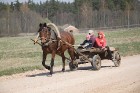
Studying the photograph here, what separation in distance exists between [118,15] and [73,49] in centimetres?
6208

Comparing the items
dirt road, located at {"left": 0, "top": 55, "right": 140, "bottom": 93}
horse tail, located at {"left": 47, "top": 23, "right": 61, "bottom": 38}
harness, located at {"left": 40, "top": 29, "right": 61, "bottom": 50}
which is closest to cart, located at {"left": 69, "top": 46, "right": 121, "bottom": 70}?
dirt road, located at {"left": 0, "top": 55, "right": 140, "bottom": 93}

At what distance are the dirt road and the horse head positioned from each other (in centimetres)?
148

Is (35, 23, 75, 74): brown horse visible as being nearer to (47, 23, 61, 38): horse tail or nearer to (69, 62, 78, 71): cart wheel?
(47, 23, 61, 38): horse tail

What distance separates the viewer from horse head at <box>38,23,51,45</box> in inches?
681

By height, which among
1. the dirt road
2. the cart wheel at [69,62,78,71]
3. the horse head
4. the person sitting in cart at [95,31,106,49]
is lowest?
the dirt road

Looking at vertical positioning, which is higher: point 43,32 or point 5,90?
point 43,32

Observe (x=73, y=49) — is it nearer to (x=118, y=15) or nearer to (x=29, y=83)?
(x=29, y=83)

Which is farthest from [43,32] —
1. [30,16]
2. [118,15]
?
[118,15]

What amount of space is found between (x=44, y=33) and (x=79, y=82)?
9.72ft

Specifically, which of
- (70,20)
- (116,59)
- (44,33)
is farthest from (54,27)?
(70,20)

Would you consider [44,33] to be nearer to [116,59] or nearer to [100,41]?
[100,41]

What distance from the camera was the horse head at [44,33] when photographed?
1730cm

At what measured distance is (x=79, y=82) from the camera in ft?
50.8

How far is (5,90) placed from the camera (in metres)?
14.4
